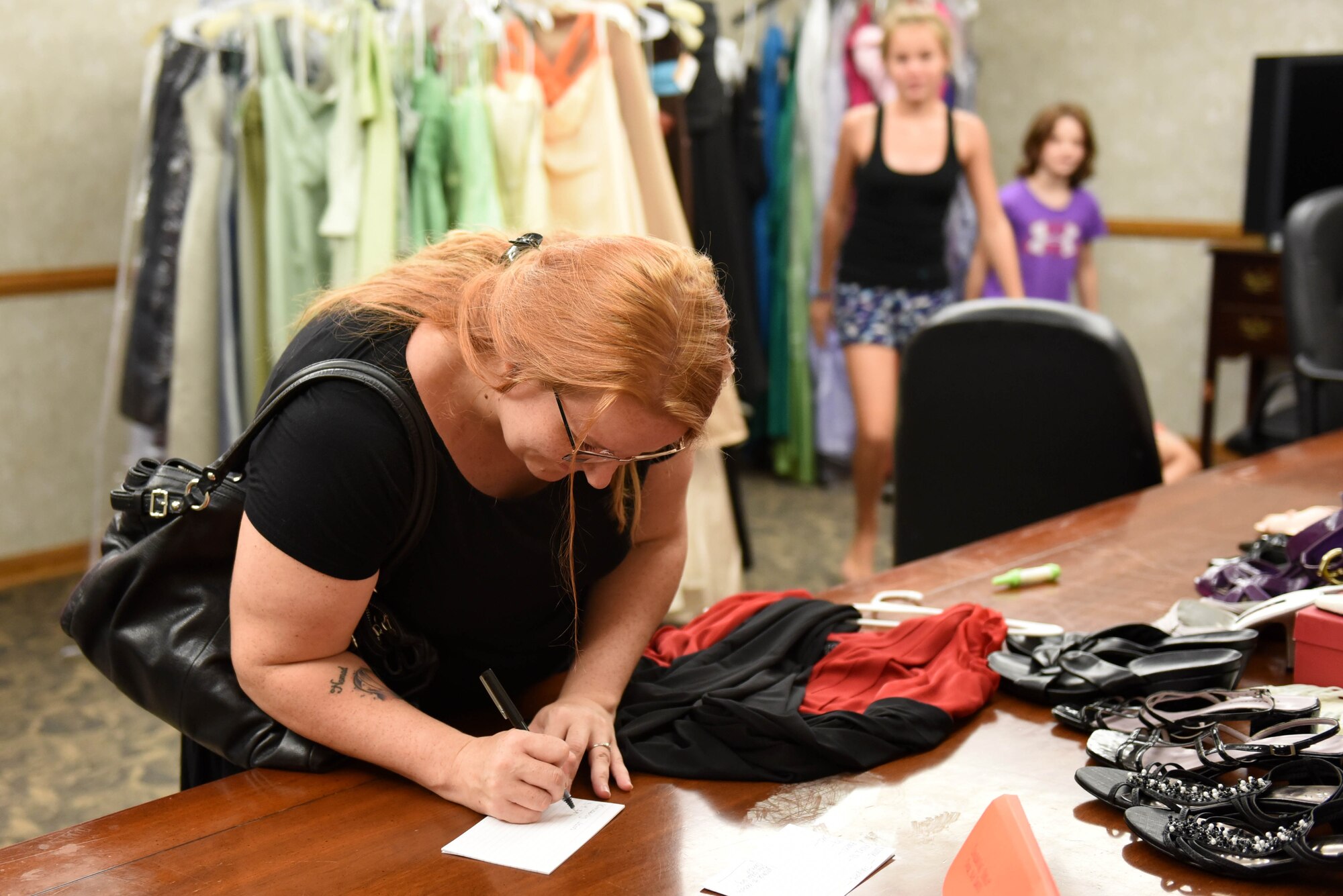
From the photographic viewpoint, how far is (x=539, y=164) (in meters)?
2.80

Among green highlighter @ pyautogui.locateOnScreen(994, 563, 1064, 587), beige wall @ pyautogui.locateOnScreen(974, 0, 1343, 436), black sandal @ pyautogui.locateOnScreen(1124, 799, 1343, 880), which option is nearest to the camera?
black sandal @ pyautogui.locateOnScreen(1124, 799, 1343, 880)

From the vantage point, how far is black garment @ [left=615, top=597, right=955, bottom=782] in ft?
3.93

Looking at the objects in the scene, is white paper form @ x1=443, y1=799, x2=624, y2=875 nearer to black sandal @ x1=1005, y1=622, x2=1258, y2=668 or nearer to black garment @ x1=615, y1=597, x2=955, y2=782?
black garment @ x1=615, y1=597, x2=955, y2=782

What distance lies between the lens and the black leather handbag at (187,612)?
1212 mm

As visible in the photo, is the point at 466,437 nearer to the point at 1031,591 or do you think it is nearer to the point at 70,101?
the point at 1031,591

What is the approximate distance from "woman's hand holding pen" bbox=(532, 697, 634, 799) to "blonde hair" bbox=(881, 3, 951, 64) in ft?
9.29

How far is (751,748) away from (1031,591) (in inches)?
25.2

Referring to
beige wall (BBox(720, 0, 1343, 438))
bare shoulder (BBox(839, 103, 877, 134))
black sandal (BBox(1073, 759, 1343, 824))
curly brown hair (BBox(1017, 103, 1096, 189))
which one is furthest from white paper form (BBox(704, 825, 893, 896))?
beige wall (BBox(720, 0, 1343, 438))

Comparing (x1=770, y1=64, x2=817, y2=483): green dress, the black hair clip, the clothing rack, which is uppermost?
the clothing rack

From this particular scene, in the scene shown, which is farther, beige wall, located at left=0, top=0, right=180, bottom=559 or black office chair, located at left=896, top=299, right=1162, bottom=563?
beige wall, located at left=0, top=0, right=180, bottom=559

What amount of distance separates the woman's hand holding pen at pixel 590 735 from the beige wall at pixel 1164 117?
4201mm

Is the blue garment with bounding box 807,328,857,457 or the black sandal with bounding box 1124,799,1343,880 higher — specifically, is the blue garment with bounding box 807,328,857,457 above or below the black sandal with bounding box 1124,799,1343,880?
below

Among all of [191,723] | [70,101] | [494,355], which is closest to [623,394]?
[494,355]

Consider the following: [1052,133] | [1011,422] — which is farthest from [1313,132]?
[1011,422]
